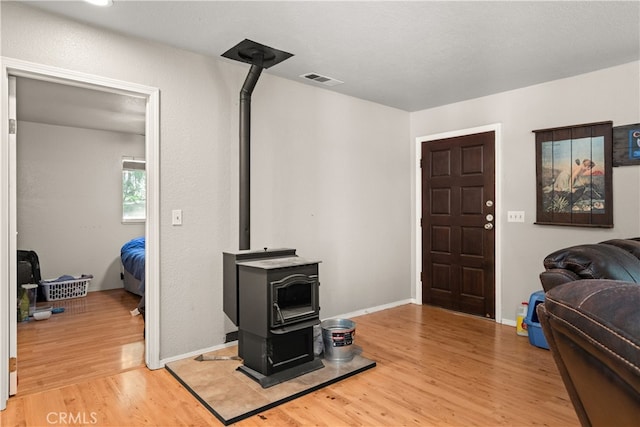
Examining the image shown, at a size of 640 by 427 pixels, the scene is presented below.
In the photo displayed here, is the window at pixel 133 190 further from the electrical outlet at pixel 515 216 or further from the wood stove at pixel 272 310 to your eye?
the electrical outlet at pixel 515 216

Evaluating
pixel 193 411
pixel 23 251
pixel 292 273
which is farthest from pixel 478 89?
pixel 23 251

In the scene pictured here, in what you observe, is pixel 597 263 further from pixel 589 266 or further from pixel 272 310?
pixel 272 310

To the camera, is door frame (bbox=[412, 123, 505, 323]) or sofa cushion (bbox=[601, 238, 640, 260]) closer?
sofa cushion (bbox=[601, 238, 640, 260])

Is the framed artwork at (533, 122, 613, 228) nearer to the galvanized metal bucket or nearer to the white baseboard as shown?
the white baseboard

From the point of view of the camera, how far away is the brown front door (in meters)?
4.27

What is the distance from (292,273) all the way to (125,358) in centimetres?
159

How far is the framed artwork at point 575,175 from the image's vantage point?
137 inches

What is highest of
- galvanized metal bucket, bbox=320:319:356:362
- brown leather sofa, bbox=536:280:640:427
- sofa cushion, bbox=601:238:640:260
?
sofa cushion, bbox=601:238:640:260

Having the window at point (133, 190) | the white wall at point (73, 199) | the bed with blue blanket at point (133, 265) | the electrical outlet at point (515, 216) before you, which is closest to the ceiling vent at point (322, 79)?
the electrical outlet at point (515, 216)

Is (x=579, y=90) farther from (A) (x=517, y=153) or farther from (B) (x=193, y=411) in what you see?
(B) (x=193, y=411)

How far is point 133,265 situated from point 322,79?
3399mm

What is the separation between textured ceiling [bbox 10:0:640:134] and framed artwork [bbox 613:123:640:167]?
1.87 feet

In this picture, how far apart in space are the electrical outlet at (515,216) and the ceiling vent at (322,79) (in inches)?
86.8

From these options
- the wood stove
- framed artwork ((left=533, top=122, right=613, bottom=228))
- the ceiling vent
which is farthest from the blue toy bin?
the ceiling vent
